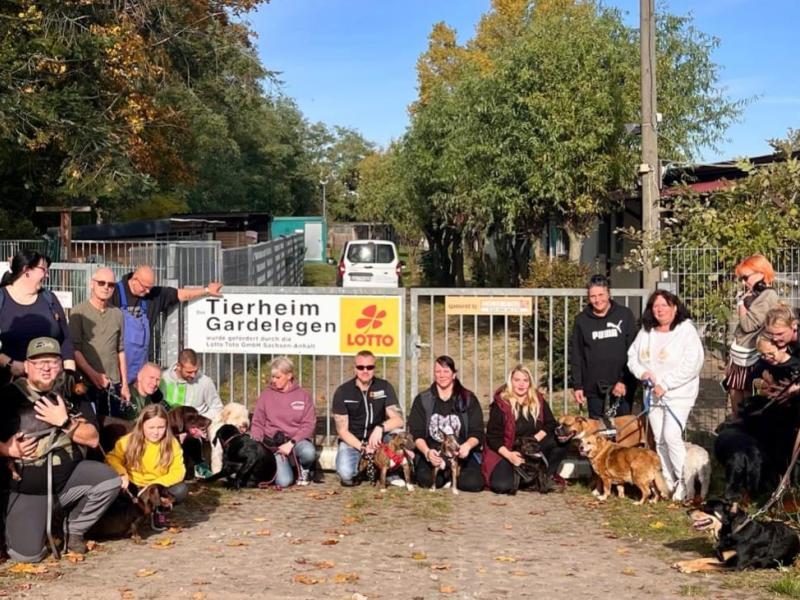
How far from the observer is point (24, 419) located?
18.8 feet

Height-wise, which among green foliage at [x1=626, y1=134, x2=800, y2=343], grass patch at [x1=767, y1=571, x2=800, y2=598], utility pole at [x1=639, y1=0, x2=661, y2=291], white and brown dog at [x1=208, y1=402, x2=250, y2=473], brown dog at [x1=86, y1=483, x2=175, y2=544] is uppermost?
utility pole at [x1=639, y1=0, x2=661, y2=291]

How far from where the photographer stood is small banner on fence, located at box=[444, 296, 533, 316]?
870 centimetres

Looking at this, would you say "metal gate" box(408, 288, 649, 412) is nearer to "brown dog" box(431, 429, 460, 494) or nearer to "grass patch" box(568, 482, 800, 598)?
"brown dog" box(431, 429, 460, 494)

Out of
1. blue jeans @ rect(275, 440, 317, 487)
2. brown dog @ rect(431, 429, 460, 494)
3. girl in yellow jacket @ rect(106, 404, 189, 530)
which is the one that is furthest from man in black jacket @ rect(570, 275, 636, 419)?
girl in yellow jacket @ rect(106, 404, 189, 530)

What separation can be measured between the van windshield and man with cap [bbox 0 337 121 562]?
21639 mm

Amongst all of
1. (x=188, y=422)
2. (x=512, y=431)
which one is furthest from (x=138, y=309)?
(x=512, y=431)

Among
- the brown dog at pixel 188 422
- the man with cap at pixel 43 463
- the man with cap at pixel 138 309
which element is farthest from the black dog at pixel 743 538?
the man with cap at pixel 138 309

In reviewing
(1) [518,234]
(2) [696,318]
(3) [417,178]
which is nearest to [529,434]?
(2) [696,318]

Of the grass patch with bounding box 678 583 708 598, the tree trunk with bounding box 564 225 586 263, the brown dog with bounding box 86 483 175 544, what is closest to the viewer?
the grass patch with bounding box 678 583 708 598

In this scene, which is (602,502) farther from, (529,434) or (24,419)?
(24,419)

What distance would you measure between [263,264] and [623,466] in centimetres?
1435

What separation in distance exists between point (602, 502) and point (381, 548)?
7.88ft

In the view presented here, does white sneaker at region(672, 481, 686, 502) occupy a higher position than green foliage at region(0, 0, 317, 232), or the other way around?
green foliage at region(0, 0, 317, 232)

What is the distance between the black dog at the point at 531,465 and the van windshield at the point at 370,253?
19.5 metres
